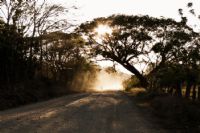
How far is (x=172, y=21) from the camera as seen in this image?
170 ft

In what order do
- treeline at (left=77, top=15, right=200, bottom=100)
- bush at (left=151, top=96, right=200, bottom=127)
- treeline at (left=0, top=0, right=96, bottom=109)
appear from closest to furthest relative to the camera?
1. bush at (left=151, top=96, right=200, bottom=127)
2. treeline at (left=0, top=0, right=96, bottom=109)
3. treeline at (left=77, top=15, right=200, bottom=100)

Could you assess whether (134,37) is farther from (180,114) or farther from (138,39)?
(180,114)

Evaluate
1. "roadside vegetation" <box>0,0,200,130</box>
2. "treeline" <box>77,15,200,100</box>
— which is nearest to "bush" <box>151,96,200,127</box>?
"roadside vegetation" <box>0,0,200,130</box>

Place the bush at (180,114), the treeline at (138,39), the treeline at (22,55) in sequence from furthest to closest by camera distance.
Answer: the treeline at (138,39)
the treeline at (22,55)
the bush at (180,114)

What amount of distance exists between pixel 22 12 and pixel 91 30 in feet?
64.5

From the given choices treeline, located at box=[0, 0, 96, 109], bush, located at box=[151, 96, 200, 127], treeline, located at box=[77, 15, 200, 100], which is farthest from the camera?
treeline, located at box=[77, 15, 200, 100]

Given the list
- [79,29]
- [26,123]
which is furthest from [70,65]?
[26,123]

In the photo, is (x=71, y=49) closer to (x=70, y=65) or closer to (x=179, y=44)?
(x=70, y=65)

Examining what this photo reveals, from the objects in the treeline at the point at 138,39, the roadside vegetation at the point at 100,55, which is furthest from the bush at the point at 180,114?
the treeline at the point at 138,39

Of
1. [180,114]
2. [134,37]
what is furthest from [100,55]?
[180,114]

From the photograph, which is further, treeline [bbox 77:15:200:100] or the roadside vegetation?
treeline [bbox 77:15:200:100]

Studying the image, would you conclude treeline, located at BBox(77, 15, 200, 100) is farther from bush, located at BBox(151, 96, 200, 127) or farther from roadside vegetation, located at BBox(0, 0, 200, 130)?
bush, located at BBox(151, 96, 200, 127)

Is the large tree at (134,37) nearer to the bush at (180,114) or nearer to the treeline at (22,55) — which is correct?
the treeline at (22,55)

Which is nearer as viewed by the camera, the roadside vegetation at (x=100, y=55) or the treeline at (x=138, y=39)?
the roadside vegetation at (x=100, y=55)
